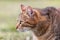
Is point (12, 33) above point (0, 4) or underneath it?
underneath

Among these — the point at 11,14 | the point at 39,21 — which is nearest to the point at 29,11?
the point at 39,21

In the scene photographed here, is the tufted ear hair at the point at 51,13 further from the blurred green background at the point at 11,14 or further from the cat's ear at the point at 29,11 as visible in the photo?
the blurred green background at the point at 11,14

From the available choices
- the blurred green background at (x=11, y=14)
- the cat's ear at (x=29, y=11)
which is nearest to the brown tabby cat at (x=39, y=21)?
the cat's ear at (x=29, y=11)

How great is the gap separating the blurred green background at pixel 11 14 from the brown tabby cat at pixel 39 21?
1.45ft

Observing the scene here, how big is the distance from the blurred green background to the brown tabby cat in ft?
1.45

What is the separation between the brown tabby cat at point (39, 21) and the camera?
1.36 metres

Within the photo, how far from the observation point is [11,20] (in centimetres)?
211

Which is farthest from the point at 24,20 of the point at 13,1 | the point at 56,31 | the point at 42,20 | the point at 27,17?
the point at 13,1

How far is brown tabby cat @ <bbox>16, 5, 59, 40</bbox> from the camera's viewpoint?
136 centimetres

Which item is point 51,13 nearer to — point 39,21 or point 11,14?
point 39,21

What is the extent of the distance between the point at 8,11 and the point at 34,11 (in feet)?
2.98

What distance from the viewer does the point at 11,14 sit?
217 centimetres

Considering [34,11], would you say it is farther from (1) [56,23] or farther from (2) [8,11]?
(2) [8,11]

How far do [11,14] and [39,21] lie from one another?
840 millimetres
